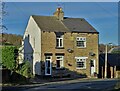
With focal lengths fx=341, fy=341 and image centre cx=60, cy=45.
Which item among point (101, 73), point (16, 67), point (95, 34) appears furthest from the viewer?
point (101, 73)

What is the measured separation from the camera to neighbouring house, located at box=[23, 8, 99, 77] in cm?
4322

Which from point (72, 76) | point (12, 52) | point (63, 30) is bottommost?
point (72, 76)

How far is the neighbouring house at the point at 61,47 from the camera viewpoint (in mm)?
43219

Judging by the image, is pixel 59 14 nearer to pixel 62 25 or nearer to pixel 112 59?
pixel 62 25

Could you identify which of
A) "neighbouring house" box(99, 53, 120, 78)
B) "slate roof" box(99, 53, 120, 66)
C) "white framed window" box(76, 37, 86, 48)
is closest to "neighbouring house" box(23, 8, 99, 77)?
"white framed window" box(76, 37, 86, 48)

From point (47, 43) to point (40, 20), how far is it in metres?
4.40

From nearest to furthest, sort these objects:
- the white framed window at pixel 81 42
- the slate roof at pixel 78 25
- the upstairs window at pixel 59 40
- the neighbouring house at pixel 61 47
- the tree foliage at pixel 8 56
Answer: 1. the tree foliage at pixel 8 56
2. the neighbouring house at pixel 61 47
3. the upstairs window at pixel 59 40
4. the white framed window at pixel 81 42
5. the slate roof at pixel 78 25

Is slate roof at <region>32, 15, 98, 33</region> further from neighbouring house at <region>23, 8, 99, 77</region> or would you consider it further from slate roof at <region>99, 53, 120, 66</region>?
slate roof at <region>99, 53, 120, 66</region>

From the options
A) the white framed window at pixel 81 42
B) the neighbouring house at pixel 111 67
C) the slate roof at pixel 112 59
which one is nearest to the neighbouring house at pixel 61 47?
the white framed window at pixel 81 42

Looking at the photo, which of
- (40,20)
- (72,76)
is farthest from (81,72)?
(40,20)

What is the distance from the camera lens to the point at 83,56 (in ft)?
147

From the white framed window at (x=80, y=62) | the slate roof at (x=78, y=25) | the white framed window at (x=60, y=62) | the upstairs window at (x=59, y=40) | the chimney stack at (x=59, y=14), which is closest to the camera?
the white framed window at (x=60, y=62)

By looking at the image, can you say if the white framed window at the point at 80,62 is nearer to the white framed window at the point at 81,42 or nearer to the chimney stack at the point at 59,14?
the white framed window at the point at 81,42

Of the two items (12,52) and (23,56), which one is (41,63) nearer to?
(12,52)
